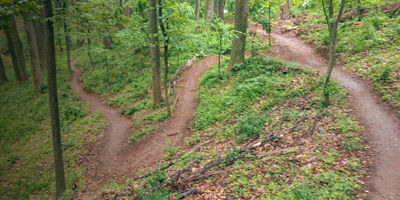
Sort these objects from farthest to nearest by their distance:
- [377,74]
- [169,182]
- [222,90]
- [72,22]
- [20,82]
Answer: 1. [20,82]
2. [222,90]
3. [377,74]
4. [169,182]
5. [72,22]

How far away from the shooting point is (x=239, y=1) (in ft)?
44.0

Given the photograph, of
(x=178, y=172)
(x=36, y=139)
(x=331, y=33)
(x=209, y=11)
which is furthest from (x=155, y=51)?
(x=209, y=11)

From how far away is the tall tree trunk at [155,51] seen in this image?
11688 mm

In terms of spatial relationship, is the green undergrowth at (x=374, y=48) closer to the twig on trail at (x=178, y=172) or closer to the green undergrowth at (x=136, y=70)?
the twig on trail at (x=178, y=172)

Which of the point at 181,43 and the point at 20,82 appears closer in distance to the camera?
the point at 181,43

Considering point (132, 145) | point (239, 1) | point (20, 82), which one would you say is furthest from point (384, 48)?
point (20, 82)

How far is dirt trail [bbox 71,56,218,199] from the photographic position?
31.6 feet

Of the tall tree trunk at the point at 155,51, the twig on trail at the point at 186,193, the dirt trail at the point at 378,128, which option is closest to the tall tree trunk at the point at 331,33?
the dirt trail at the point at 378,128

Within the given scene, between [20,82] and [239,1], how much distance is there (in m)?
24.1

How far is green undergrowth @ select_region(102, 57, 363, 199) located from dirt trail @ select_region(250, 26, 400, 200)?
15.6 inches

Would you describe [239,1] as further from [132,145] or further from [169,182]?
[169,182]

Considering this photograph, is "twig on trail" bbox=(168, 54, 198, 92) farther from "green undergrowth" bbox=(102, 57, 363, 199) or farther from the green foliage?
the green foliage

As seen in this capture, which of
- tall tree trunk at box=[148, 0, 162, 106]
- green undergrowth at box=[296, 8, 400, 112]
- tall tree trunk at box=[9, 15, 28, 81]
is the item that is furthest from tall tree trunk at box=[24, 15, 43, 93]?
green undergrowth at box=[296, 8, 400, 112]

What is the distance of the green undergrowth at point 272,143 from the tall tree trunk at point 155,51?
2850 millimetres
